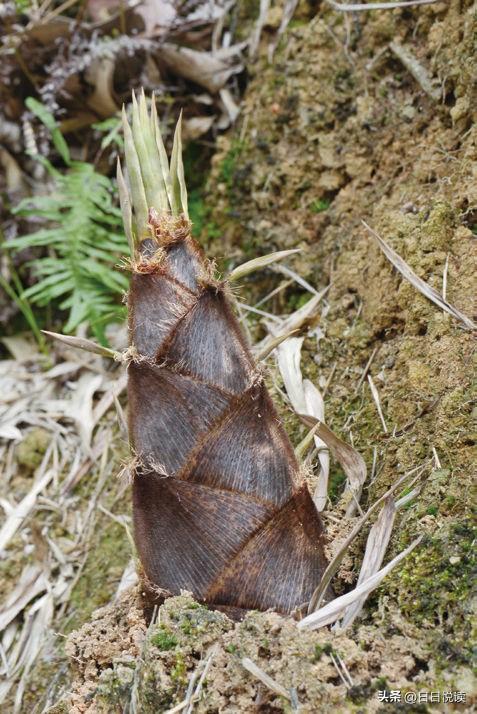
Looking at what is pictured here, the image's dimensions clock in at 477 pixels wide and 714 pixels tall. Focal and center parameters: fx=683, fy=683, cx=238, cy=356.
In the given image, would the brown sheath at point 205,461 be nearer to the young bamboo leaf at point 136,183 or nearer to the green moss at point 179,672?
the young bamboo leaf at point 136,183

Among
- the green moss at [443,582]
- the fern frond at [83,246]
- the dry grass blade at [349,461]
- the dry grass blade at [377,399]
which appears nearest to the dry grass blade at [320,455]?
the dry grass blade at [349,461]

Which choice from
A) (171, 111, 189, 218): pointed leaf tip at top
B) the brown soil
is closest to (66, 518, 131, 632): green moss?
the brown soil

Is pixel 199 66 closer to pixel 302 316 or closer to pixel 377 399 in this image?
pixel 302 316

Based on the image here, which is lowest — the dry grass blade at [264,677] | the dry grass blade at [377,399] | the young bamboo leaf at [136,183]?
the dry grass blade at [264,677]

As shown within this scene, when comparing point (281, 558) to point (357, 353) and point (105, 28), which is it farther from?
point (105, 28)

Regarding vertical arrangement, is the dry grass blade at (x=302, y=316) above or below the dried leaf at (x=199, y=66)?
below

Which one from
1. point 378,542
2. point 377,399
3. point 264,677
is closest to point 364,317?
point 377,399

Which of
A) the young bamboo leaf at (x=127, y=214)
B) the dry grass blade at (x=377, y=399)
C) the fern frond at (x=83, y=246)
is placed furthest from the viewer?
the fern frond at (x=83, y=246)

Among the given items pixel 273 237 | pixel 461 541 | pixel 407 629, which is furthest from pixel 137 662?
pixel 273 237
